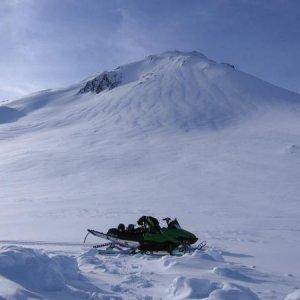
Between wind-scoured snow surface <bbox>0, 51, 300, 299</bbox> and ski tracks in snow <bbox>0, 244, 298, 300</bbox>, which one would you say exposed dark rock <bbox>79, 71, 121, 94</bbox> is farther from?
ski tracks in snow <bbox>0, 244, 298, 300</bbox>

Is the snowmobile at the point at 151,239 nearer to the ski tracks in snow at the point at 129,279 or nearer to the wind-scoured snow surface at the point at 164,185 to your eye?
the wind-scoured snow surface at the point at 164,185

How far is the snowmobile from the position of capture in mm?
14023

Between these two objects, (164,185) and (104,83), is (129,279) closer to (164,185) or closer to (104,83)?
(164,185)

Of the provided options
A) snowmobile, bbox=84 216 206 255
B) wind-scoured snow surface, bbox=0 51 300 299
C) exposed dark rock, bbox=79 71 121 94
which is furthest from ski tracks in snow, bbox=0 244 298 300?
exposed dark rock, bbox=79 71 121 94

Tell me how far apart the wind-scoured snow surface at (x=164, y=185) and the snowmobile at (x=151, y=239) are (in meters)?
0.94

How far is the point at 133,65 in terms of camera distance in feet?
388

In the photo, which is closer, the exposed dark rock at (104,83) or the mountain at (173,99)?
the mountain at (173,99)

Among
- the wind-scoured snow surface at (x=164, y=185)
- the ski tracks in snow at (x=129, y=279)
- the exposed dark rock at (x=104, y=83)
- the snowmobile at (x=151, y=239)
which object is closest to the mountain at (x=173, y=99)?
the exposed dark rock at (x=104, y=83)

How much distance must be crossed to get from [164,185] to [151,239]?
18.4 m

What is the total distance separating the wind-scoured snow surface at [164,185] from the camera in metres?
8.66

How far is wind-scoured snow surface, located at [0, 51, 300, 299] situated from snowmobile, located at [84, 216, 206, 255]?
3.07 ft

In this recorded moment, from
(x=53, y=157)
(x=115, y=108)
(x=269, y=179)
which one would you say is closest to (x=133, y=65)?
(x=115, y=108)

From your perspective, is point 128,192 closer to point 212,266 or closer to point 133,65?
point 212,266

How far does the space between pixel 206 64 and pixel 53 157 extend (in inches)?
2255
